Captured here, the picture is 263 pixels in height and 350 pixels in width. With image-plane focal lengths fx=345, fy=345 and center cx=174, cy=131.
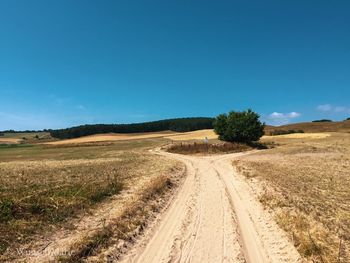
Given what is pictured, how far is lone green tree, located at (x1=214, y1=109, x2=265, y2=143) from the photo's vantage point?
7031cm

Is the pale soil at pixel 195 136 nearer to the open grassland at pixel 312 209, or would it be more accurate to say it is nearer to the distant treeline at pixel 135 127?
the distant treeline at pixel 135 127

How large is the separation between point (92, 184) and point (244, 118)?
52996mm

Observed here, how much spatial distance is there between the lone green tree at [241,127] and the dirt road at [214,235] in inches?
2086

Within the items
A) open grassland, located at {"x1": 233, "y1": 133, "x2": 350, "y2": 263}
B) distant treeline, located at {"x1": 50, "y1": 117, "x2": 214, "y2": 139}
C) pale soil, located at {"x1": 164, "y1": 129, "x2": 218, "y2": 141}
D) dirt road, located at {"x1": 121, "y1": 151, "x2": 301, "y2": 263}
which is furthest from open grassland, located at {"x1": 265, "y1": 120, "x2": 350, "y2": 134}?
dirt road, located at {"x1": 121, "y1": 151, "x2": 301, "y2": 263}

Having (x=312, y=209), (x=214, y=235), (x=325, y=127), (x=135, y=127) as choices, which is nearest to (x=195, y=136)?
(x=325, y=127)

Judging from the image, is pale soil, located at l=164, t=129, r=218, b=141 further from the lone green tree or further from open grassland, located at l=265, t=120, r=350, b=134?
the lone green tree

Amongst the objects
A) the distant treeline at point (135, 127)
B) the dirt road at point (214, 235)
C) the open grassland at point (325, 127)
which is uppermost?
the distant treeline at point (135, 127)

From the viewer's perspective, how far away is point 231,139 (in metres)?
72.6

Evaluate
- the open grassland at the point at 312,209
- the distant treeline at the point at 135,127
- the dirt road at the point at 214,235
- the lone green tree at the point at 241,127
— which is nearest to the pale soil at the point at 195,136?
the lone green tree at the point at 241,127

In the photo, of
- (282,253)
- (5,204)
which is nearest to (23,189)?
(5,204)

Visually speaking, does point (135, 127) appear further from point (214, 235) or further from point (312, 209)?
point (214, 235)

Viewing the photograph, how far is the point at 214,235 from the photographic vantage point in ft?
38.4

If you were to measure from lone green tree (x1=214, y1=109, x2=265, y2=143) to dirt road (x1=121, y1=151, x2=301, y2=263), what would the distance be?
53.0 meters

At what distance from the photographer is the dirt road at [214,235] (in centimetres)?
983
